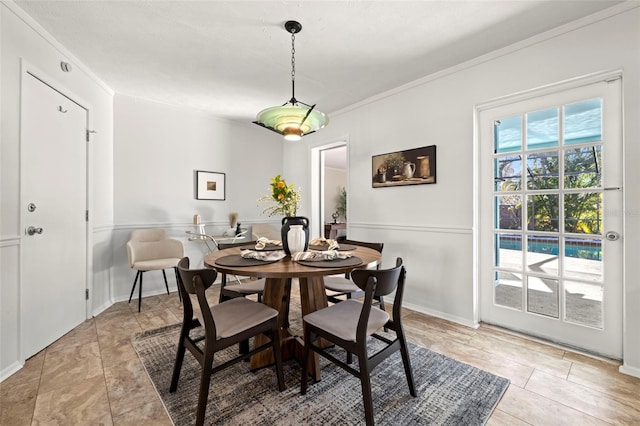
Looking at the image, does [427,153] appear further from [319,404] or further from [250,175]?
[250,175]

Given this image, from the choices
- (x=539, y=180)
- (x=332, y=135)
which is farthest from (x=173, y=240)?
(x=539, y=180)

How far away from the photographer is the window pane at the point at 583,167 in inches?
80.9

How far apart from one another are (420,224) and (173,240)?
2.97 meters

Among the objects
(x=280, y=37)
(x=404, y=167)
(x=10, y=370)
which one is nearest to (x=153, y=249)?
(x=10, y=370)

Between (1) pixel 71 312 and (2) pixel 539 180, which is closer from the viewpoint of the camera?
(2) pixel 539 180

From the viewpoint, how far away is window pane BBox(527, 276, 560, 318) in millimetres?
2252

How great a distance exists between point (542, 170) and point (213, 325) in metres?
2.73

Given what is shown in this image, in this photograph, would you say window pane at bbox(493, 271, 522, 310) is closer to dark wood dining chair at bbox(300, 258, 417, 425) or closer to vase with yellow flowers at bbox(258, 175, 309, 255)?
dark wood dining chair at bbox(300, 258, 417, 425)

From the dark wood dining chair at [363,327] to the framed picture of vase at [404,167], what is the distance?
1654 millimetres

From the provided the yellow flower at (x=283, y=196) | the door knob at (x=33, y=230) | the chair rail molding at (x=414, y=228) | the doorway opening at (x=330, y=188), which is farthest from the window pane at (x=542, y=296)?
the door knob at (x=33, y=230)

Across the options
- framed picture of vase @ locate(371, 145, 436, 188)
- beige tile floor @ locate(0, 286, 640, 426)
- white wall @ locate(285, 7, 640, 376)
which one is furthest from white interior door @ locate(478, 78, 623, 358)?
framed picture of vase @ locate(371, 145, 436, 188)

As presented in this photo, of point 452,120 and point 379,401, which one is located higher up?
point 452,120

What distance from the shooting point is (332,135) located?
156 inches

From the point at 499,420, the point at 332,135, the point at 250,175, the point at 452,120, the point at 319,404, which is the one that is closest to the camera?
the point at 499,420
